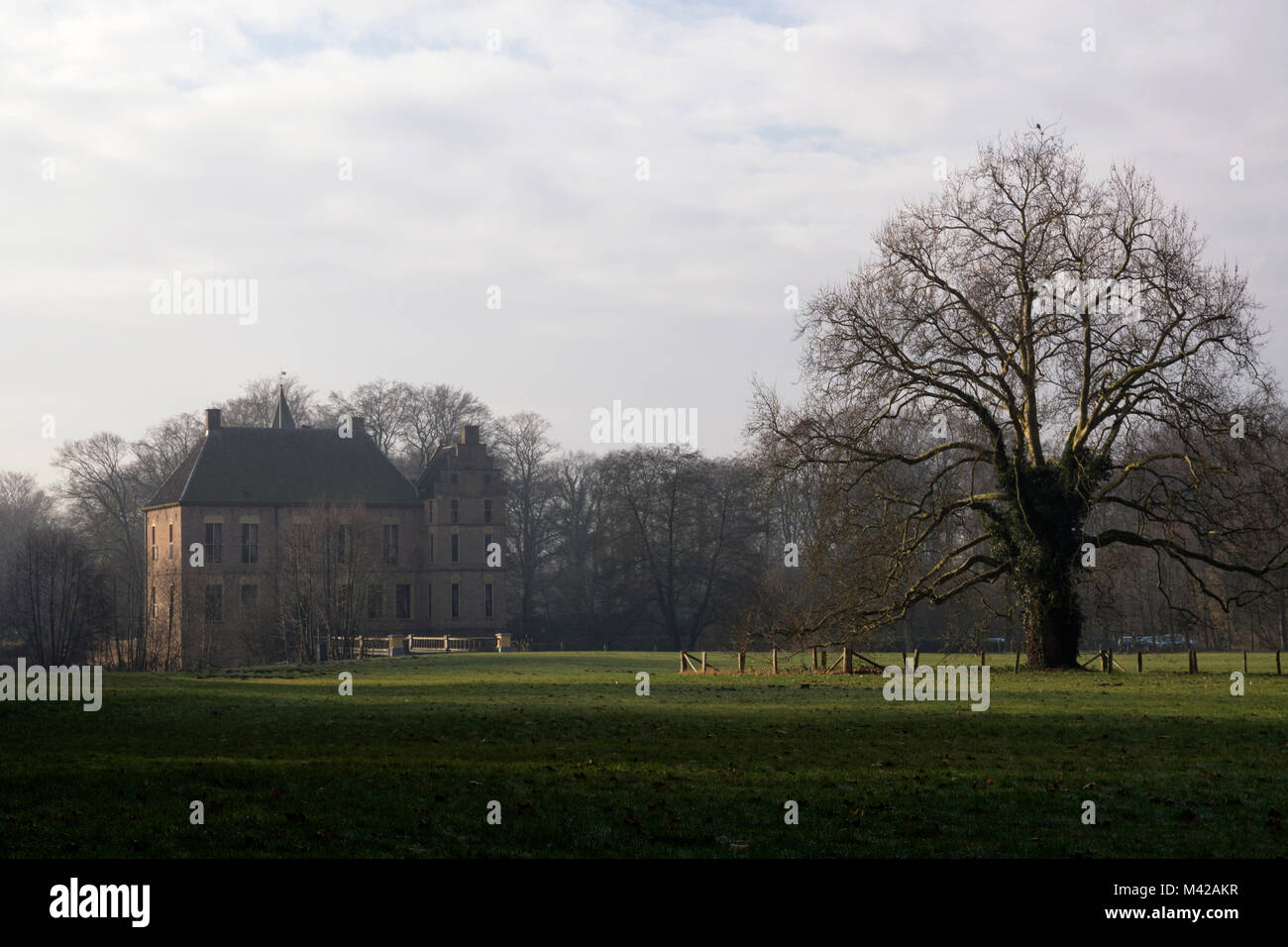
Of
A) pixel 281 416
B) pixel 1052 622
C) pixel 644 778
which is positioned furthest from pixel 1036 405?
pixel 281 416

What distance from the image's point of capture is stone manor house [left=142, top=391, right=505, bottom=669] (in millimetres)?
77938

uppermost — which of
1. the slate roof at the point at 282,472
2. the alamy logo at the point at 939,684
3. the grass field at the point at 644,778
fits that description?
the slate roof at the point at 282,472

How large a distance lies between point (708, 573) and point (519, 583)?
18.7 meters

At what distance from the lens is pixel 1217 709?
23.3 metres

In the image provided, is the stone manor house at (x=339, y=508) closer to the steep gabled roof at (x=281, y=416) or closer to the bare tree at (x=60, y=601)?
the steep gabled roof at (x=281, y=416)

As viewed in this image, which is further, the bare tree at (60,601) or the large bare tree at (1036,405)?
the bare tree at (60,601)

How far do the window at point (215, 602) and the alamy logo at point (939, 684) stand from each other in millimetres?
49875

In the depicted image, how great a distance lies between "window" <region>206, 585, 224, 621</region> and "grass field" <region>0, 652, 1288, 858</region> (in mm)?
52691

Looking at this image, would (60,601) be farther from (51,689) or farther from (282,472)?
(51,689)
